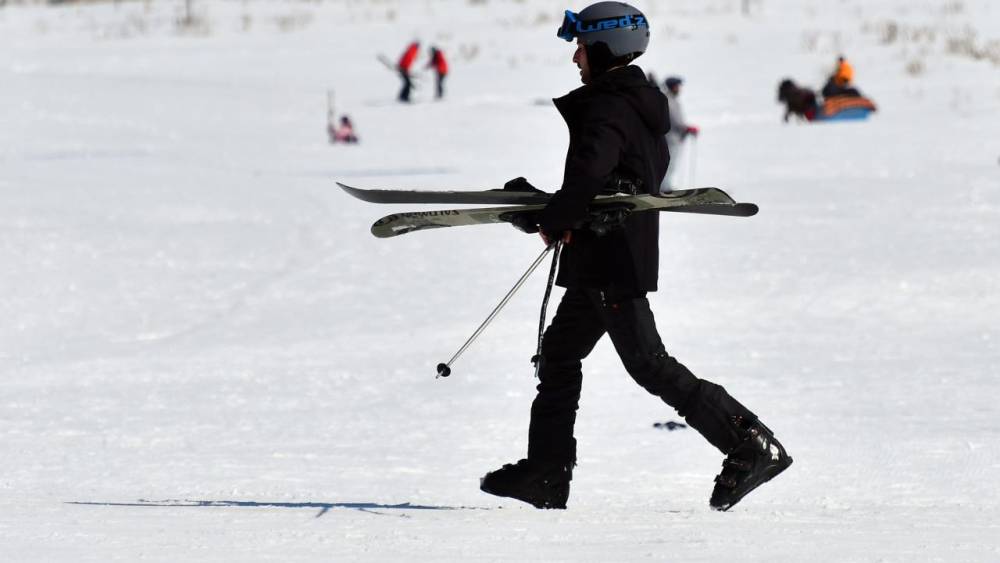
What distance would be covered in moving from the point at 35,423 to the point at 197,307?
10.4 feet

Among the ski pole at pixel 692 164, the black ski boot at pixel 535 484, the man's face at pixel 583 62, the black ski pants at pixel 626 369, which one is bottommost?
the ski pole at pixel 692 164

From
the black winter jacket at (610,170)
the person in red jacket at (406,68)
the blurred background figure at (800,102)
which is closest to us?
the black winter jacket at (610,170)

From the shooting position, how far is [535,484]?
15.6 ft

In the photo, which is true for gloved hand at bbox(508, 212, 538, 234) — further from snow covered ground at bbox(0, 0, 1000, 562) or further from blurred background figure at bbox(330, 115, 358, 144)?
blurred background figure at bbox(330, 115, 358, 144)

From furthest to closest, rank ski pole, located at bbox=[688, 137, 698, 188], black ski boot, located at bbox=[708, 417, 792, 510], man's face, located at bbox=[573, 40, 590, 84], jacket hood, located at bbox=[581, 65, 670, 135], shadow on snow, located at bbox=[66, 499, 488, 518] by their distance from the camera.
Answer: ski pole, located at bbox=[688, 137, 698, 188] → shadow on snow, located at bbox=[66, 499, 488, 518] → black ski boot, located at bbox=[708, 417, 792, 510] → man's face, located at bbox=[573, 40, 590, 84] → jacket hood, located at bbox=[581, 65, 670, 135]

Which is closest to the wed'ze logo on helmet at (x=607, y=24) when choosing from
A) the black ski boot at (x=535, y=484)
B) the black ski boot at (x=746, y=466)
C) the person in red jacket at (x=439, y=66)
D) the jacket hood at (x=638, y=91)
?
the jacket hood at (x=638, y=91)

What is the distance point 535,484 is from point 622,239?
88cm

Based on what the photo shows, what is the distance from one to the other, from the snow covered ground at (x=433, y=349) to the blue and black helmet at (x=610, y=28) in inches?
53.3

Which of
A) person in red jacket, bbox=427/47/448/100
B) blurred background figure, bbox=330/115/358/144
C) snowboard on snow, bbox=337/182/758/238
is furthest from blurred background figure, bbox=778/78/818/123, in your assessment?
snowboard on snow, bbox=337/182/758/238

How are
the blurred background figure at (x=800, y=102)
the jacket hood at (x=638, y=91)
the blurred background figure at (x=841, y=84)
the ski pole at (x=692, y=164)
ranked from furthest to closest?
1. the blurred background figure at (x=841, y=84)
2. the blurred background figure at (x=800, y=102)
3. the ski pole at (x=692, y=164)
4. the jacket hood at (x=638, y=91)

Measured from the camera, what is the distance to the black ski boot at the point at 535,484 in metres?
4.74

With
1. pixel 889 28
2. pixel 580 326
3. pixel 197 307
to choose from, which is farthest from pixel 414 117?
pixel 580 326

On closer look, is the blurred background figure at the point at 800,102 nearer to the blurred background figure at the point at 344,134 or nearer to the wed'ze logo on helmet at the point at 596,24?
the blurred background figure at the point at 344,134

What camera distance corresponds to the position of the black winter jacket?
421 cm
